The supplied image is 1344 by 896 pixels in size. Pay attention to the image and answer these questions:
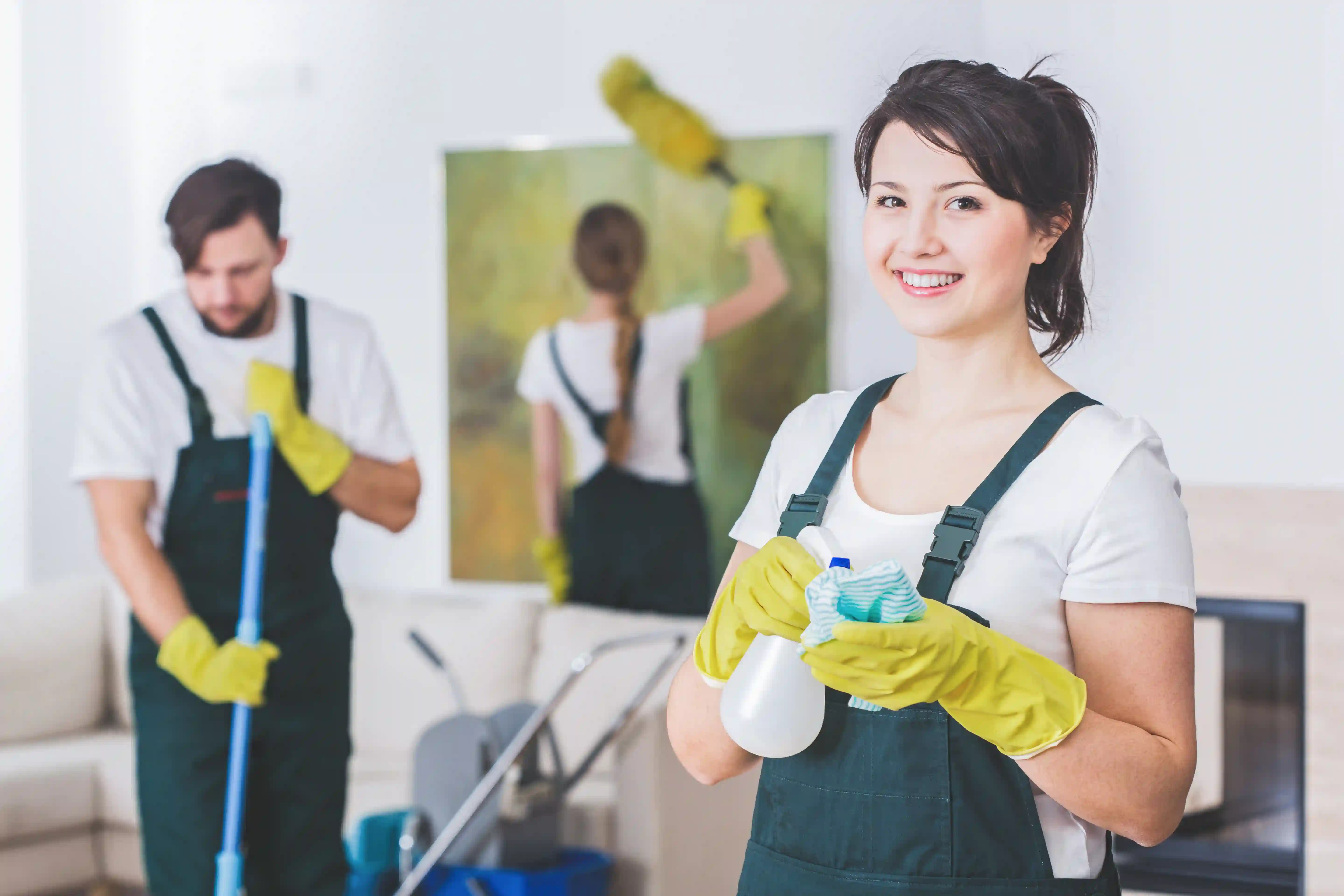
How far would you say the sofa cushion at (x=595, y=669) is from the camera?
2.58 m

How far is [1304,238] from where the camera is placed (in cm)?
212

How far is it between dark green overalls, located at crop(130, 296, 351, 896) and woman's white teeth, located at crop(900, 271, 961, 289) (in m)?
1.59

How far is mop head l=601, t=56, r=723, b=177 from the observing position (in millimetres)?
2588

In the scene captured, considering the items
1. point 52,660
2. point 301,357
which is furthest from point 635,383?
point 52,660

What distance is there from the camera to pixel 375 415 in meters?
2.53

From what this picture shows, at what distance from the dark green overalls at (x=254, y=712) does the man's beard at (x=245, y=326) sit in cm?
6

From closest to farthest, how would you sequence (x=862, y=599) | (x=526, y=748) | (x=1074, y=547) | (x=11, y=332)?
(x=862, y=599)
(x=1074, y=547)
(x=526, y=748)
(x=11, y=332)

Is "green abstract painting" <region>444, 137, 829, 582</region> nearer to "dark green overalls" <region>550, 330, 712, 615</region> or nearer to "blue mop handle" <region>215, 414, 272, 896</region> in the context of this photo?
"dark green overalls" <region>550, 330, 712, 615</region>

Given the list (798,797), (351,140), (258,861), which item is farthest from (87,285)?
(798,797)

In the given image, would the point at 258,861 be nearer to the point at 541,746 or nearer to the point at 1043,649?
the point at 541,746

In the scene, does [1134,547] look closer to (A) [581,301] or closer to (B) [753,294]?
(B) [753,294]

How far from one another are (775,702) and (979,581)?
0.19 m

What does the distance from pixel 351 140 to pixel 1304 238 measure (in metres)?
1.77

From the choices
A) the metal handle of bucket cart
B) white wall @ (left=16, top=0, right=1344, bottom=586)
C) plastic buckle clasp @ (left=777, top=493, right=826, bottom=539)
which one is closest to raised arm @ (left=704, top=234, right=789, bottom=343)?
white wall @ (left=16, top=0, right=1344, bottom=586)
